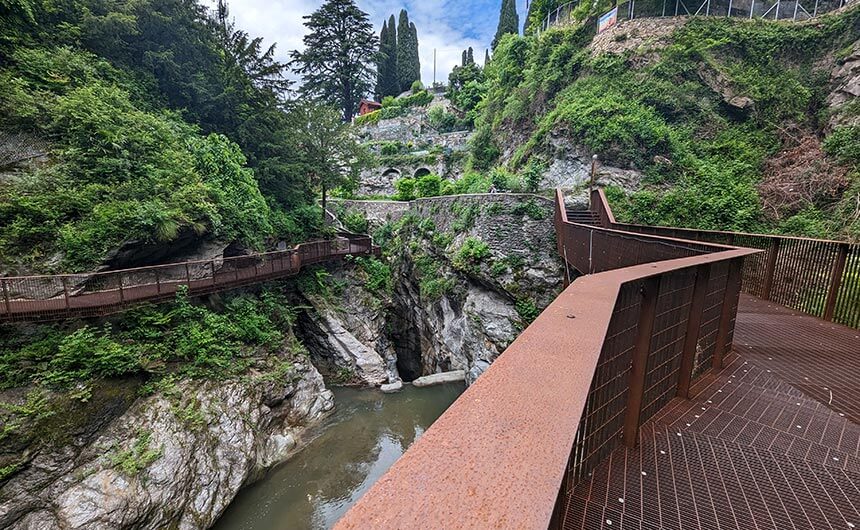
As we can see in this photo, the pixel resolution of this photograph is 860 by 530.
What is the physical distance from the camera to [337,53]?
35000 mm

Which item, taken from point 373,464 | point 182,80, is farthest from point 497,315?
point 182,80

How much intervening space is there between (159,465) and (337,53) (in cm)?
3826

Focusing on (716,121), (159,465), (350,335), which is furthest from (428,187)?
(159,465)

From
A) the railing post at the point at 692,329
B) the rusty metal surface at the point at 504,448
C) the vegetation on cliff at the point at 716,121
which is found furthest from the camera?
the vegetation on cliff at the point at 716,121

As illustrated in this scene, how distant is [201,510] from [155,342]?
12.1ft

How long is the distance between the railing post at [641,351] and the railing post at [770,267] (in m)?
5.87

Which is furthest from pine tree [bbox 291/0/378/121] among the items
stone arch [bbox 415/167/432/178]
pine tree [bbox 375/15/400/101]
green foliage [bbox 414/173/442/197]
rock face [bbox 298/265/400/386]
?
rock face [bbox 298/265/400/386]

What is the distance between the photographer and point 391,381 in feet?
44.5

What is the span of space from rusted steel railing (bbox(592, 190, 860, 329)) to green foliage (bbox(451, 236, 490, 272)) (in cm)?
704

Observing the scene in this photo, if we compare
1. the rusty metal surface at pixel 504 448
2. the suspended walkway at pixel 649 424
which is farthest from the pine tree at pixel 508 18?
the rusty metal surface at pixel 504 448

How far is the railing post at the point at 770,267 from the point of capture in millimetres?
6172

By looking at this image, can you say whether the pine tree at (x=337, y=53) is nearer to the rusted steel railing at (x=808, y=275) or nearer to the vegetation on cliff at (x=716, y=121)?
the vegetation on cliff at (x=716, y=121)

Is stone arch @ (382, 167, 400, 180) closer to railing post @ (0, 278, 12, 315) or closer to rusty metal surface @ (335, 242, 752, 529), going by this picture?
railing post @ (0, 278, 12, 315)

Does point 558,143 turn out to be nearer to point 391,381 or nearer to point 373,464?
point 391,381
